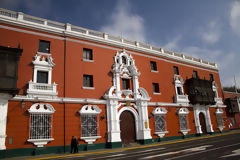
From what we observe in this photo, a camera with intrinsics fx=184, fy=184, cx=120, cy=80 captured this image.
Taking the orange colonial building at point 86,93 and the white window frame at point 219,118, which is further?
the white window frame at point 219,118

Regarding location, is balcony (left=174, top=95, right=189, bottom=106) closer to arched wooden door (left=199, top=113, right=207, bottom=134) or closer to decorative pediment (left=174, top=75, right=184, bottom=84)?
decorative pediment (left=174, top=75, right=184, bottom=84)

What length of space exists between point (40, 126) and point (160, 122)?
1322cm

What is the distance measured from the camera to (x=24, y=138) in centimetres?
1398

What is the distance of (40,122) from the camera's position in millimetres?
14883

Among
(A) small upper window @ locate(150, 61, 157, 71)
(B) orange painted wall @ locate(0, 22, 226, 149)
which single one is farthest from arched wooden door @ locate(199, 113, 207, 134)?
(A) small upper window @ locate(150, 61, 157, 71)

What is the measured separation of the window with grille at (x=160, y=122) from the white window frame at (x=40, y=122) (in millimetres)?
11677

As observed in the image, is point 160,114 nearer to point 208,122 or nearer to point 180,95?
point 180,95

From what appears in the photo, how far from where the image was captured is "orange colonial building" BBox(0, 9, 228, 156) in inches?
580

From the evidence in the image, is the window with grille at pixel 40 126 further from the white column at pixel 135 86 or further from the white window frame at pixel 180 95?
the white window frame at pixel 180 95

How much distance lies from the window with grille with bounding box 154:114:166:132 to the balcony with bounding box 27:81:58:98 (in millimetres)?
11776

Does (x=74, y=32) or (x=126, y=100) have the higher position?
(x=74, y=32)

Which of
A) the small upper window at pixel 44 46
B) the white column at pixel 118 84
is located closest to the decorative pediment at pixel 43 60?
the small upper window at pixel 44 46

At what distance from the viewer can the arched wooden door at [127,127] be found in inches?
750

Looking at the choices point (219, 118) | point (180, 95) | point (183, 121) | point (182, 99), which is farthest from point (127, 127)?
point (219, 118)
